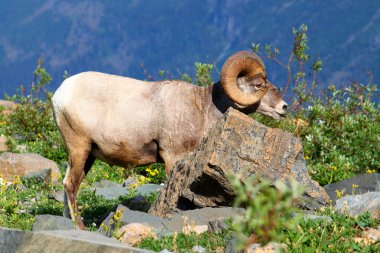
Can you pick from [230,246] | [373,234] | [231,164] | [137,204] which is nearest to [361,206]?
[373,234]

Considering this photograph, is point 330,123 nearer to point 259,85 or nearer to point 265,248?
point 259,85

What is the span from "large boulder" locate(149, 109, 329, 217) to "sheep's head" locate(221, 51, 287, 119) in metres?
1.34

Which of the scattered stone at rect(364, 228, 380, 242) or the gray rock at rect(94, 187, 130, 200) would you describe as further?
the gray rock at rect(94, 187, 130, 200)

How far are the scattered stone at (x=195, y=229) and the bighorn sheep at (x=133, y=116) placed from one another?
2.29m

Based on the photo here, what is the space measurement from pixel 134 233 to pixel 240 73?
3946 mm

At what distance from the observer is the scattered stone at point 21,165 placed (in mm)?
15792

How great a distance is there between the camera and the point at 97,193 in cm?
1316

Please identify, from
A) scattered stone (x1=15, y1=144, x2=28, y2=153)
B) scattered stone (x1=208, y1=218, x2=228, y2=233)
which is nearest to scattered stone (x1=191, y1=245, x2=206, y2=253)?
scattered stone (x1=208, y1=218, x2=228, y2=233)

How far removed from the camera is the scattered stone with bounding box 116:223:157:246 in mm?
8211

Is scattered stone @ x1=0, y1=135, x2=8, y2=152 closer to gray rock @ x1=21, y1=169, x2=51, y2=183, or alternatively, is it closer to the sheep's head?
gray rock @ x1=21, y1=169, x2=51, y2=183

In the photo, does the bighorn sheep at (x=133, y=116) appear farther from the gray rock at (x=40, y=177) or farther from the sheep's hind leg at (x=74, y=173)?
the gray rock at (x=40, y=177)

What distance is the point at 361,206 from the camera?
8.90 metres

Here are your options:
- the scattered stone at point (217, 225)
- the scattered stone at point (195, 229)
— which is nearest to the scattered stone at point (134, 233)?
the scattered stone at point (195, 229)

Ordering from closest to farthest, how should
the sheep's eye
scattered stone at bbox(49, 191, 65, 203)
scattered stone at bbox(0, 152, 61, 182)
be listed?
1. the sheep's eye
2. scattered stone at bbox(49, 191, 65, 203)
3. scattered stone at bbox(0, 152, 61, 182)
